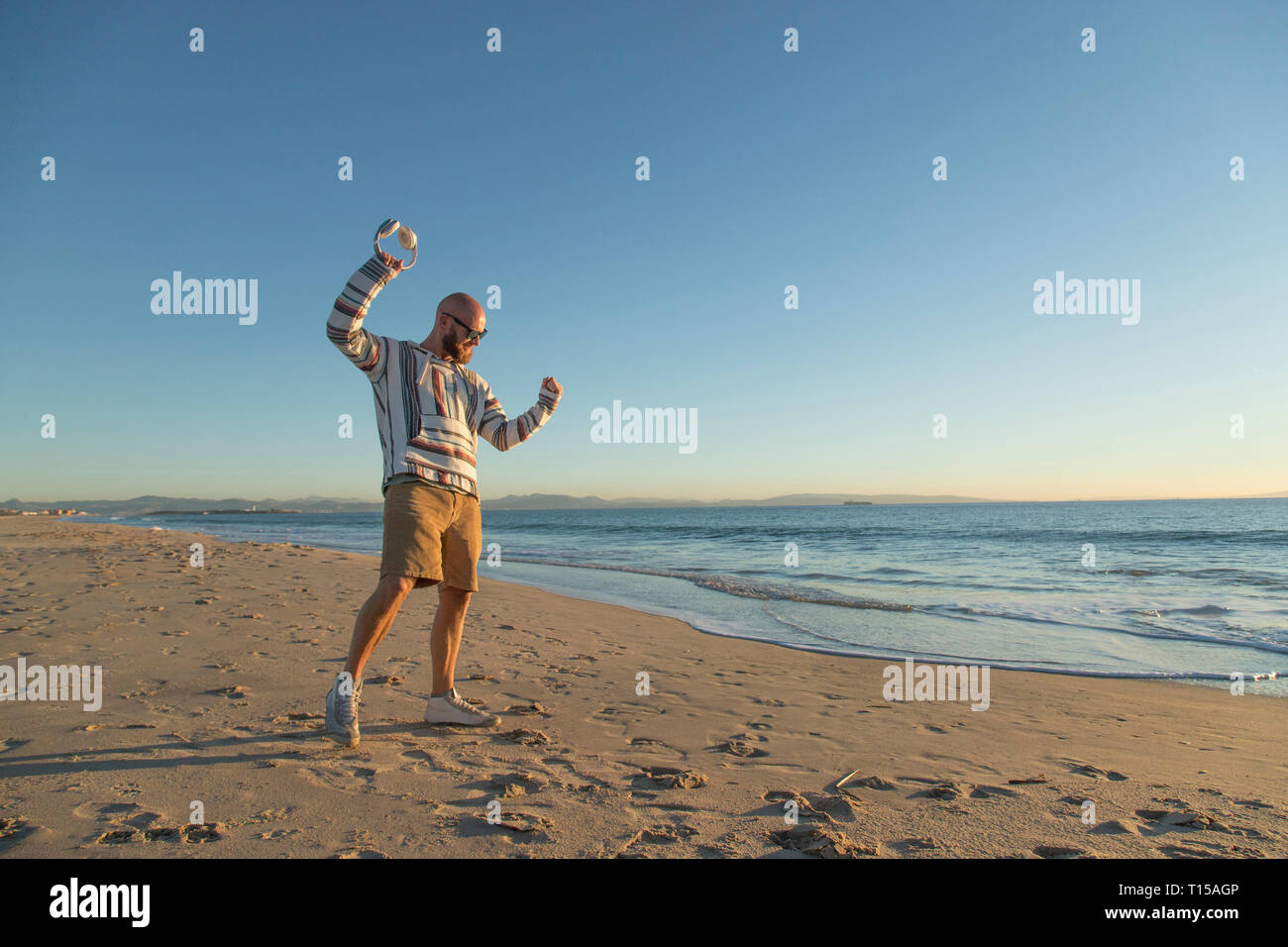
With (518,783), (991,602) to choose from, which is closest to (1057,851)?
(518,783)

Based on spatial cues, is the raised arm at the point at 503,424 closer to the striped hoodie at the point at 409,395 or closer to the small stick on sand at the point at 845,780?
the striped hoodie at the point at 409,395

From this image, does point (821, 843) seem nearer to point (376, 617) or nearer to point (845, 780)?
point (845, 780)

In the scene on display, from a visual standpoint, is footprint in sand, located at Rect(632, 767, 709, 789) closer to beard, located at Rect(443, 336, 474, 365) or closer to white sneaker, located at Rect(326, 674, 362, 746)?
white sneaker, located at Rect(326, 674, 362, 746)

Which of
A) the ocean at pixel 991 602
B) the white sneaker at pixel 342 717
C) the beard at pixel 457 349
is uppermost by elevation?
the beard at pixel 457 349

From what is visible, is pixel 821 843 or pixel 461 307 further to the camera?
pixel 461 307

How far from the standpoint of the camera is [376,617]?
9.68 ft

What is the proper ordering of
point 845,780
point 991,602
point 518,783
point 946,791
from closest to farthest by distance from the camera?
1. point 518,783
2. point 946,791
3. point 845,780
4. point 991,602

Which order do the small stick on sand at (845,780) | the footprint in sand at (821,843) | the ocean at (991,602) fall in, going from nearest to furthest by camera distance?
the footprint in sand at (821,843)
the small stick on sand at (845,780)
the ocean at (991,602)

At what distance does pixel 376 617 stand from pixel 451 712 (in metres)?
0.76

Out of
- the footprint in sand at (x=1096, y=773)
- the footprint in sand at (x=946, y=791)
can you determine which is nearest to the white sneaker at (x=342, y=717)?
the footprint in sand at (x=946, y=791)

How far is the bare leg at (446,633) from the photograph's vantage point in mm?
3389

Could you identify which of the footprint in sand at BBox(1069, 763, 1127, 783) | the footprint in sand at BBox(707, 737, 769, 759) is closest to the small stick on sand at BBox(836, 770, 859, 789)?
the footprint in sand at BBox(707, 737, 769, 759)

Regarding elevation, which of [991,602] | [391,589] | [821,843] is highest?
[391,589]

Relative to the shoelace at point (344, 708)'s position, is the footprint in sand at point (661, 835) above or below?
below
